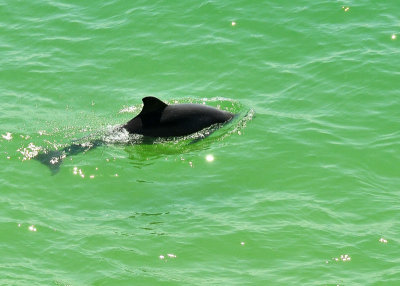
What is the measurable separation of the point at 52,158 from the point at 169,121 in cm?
255

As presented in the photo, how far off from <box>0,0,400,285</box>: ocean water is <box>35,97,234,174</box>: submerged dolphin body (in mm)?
252

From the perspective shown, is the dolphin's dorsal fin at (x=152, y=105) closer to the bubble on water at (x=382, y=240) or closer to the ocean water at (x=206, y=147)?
the ocean water at (x=206, y=147)

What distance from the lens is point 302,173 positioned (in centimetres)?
1270

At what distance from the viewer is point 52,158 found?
13.5m

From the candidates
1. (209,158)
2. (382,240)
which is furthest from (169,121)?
(382,240)

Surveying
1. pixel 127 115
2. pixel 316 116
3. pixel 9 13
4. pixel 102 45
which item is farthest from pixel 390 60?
pixel 9 13

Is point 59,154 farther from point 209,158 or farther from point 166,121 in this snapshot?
point 209,158

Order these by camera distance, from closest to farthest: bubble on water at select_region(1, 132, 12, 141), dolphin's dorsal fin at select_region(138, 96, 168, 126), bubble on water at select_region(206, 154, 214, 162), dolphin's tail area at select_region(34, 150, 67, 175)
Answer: dolphin's tail area at select_region(34, 150, 67, 175) → bubble on water at select_region(206, 154, 214, 162) → dolphin's dorsal fin at select_region(138, 96, 168, 126) → bubble on water at select_region(1, 132, 12, 141)

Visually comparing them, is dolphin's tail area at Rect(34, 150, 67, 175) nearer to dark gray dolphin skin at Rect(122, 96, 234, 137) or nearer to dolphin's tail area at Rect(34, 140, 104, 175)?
dolphin's tail area at Rect(34, 140, 104, 175)

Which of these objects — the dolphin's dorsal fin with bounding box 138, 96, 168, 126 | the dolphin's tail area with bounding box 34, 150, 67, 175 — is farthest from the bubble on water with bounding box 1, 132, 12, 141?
the dolphin's dorsal fin with bounding box 138, 96, 168, 126

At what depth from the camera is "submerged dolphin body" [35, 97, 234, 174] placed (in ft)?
45.6

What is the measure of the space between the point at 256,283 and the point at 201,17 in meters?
10.5

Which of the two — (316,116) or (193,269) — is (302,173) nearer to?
(316,116)

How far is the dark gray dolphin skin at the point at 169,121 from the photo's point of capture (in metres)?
14.1
